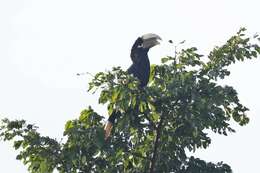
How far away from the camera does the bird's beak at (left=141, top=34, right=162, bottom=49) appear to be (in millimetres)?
17003

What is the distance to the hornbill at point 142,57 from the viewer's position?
16497 millimetres

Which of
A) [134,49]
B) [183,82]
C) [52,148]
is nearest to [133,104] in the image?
[183,82]

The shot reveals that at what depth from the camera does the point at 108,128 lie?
15.1 meters

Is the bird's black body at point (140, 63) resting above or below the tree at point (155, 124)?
above

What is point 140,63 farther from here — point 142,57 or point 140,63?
point 142,57

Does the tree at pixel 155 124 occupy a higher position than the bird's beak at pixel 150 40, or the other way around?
the bird's beak at pixel 150 40

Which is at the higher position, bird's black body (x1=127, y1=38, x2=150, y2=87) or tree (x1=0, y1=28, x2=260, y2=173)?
bird's black body (x1=127, y1=38, x2=150, y2=87)

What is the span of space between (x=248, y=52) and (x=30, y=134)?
4.58 meters

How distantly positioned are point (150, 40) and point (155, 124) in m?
2.84

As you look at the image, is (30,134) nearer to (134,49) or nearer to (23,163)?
(23,163)

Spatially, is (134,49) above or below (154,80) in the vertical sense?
above

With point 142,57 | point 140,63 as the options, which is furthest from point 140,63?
point 142,57

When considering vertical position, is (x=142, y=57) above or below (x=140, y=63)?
above

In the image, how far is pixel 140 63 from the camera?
16984mm
